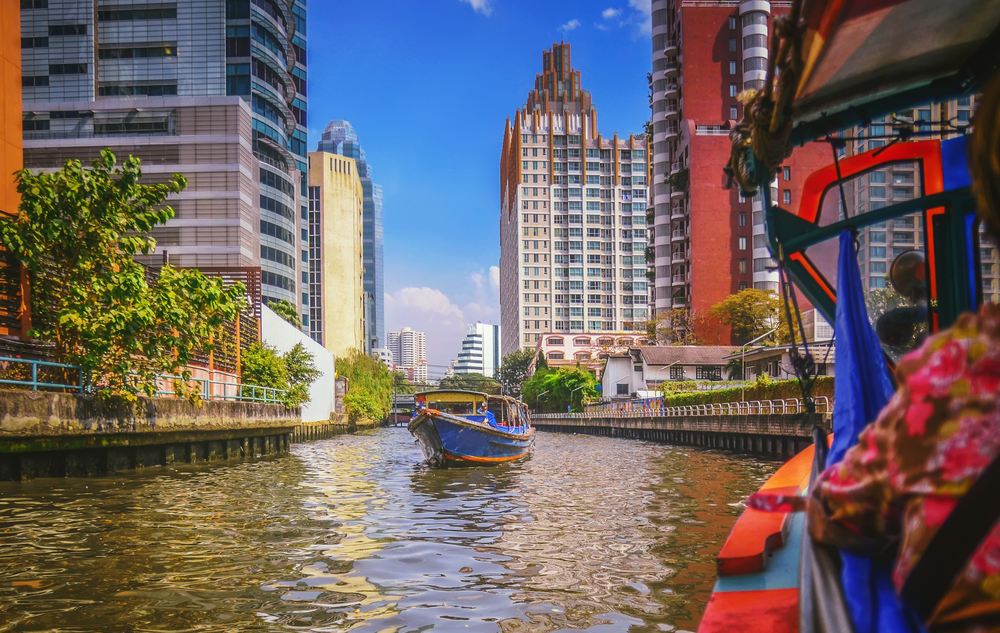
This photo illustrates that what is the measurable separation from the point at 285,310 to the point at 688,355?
32.3 m

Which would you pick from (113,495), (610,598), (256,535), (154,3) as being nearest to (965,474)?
(610,598)

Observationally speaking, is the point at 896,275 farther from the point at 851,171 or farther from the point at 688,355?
the point at 688,355

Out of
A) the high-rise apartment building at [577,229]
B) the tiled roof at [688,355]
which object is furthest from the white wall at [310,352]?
the high-rise apartment building at [577,229]

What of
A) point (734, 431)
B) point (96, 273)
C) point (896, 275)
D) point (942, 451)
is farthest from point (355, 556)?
point (734, 431)

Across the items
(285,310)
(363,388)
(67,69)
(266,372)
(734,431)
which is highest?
(67,69)

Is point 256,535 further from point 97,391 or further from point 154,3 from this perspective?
point 154,3

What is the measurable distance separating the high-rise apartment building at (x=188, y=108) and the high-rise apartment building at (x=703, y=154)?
34853mm

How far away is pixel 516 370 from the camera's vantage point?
5103 inches

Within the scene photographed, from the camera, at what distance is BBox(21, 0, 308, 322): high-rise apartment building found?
176 ft

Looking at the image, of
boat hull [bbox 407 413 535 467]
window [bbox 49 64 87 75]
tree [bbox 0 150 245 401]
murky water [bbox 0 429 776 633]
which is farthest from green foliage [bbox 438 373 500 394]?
murky water [bbox 0 429 776 633]

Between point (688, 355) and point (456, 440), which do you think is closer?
point (456, 440)

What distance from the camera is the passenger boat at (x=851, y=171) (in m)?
3.20

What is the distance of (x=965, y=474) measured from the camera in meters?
1.67

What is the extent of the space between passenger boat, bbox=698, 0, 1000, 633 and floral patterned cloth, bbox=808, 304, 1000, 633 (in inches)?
40.6
